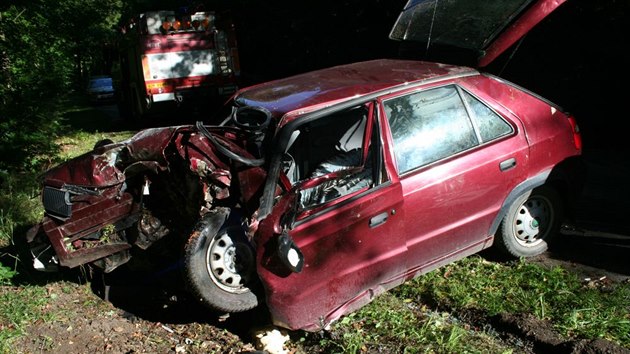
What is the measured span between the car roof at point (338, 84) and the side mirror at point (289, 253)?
89cm

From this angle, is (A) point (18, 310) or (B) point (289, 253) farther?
(A) point (18, 310)

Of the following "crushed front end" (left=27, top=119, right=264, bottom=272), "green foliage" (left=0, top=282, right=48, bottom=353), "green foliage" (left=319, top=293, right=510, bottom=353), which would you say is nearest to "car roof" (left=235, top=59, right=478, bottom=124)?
"crushed front end" (left=27, top=119, right=264, bottom=272)

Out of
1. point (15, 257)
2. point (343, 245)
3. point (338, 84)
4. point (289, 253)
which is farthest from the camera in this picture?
point (15, 257)

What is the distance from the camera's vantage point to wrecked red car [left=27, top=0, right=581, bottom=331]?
12.7 ft

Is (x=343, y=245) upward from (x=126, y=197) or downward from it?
downward

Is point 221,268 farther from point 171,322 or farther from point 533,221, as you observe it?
point 533,221

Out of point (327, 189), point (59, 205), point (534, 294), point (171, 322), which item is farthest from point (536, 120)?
point (59, 205)

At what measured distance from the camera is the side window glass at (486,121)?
4496 mm

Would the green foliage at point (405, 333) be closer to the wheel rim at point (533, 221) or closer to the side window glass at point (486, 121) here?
the wheel rim at point (533, 221)

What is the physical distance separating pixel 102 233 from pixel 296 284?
74.8 inches

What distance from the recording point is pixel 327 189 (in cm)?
403

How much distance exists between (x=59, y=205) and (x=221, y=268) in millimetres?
1456

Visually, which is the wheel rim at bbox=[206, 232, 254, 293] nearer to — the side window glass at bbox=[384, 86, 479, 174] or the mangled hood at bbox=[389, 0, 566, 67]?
the side window glass at bbox=[384, 86, 479, 174]

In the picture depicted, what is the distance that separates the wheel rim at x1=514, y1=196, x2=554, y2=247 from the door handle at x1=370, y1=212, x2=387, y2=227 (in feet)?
4.77
